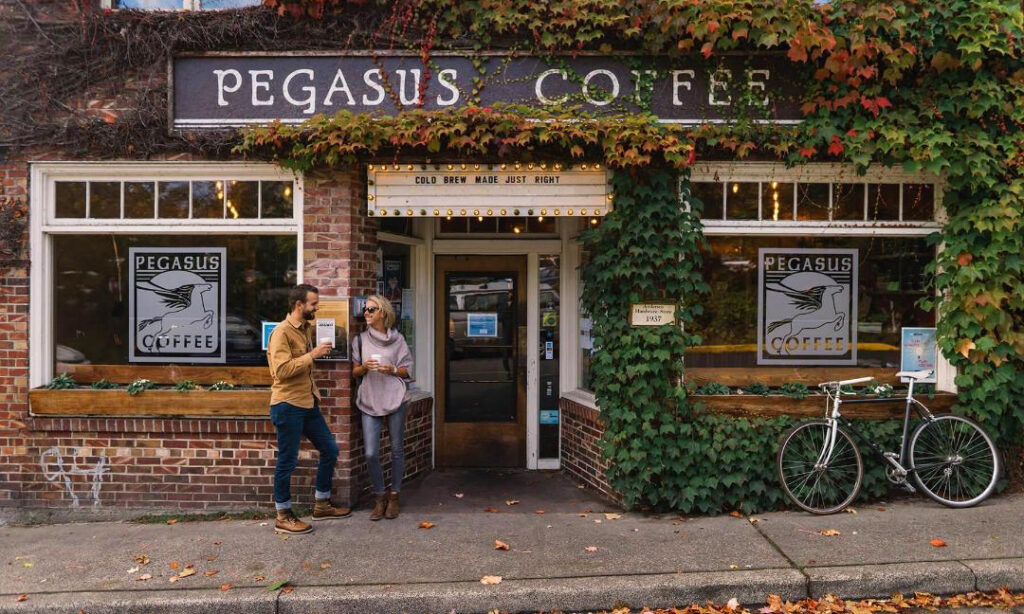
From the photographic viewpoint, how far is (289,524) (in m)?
5.22

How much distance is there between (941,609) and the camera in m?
4.19

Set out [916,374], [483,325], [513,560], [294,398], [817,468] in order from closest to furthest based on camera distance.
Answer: [513,560] < [294,398] < [817,468] < [916,374] < [483,325]

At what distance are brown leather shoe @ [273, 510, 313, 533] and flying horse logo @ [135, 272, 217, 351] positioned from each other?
6.21 ft

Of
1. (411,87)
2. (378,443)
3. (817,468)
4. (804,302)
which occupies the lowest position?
(817,468)

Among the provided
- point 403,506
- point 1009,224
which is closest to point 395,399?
point 403,506

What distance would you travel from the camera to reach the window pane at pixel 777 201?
598cm

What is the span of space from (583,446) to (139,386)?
412cm

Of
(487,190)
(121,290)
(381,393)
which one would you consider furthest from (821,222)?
(121,290)

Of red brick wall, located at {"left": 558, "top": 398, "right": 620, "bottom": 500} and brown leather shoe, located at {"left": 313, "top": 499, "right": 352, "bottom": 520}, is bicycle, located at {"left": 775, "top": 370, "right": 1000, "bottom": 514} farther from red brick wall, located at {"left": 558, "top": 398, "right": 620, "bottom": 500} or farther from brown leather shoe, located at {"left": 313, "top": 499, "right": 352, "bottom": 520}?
brown leather shoe, located at {"left": 313, "top": 499, "right": 352, "bottom": 520}

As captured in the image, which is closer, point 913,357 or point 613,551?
point 613,551

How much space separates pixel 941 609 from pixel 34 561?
243 inches

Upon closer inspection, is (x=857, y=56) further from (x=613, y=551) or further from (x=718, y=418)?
(x=613, y=551)

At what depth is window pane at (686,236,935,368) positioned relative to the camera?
605 cm

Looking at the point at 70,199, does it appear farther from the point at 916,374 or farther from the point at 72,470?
the point at 916,374
